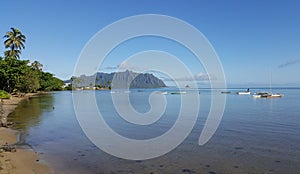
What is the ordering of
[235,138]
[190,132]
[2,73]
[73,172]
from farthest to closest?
[2,73]
[190,132]
[235,138]
[73,172]

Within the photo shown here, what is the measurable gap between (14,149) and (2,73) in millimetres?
55560

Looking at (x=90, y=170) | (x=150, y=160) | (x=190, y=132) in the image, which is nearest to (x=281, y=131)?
(x=190, y=132)

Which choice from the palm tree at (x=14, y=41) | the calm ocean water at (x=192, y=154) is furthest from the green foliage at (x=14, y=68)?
the calm ocean water at (x=192, y=154)

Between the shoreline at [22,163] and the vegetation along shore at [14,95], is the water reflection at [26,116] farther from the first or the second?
the shoreline at [22,163]

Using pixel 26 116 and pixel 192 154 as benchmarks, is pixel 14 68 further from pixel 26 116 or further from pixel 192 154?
pixel 192 154

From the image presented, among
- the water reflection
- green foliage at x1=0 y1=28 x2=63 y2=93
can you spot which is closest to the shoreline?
the water reflection

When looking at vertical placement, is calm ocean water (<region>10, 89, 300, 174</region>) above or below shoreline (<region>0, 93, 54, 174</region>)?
below

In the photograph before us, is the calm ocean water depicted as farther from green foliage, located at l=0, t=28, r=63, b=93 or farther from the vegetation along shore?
green foliage, located at l=0, t=28, r=63, b=93

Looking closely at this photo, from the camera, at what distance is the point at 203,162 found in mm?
12859

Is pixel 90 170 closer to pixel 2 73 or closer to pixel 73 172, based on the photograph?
pixel 73 172

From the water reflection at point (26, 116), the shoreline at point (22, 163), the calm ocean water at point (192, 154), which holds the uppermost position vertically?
the water reflection at point (26, 116)

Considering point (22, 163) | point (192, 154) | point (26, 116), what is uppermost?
point (26, 116)

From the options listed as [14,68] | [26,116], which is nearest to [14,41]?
[14,68]

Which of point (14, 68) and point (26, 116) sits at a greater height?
point (14, 68)
